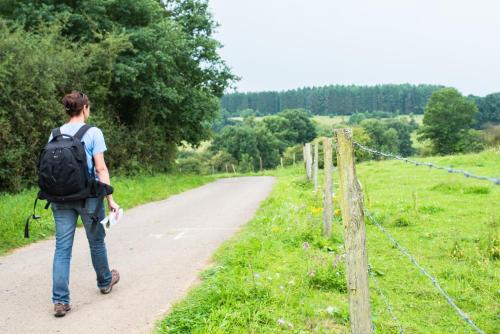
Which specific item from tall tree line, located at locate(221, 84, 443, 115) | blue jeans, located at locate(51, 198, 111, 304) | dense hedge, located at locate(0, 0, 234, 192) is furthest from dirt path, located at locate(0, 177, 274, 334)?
tall tree line, located at locate(221, 84, 443, 115)

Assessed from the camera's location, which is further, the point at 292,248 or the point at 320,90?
the point at 320,90

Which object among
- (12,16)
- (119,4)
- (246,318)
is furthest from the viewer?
(119,4)

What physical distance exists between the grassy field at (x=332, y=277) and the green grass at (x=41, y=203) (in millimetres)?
3871

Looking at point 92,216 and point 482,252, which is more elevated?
point 92,216

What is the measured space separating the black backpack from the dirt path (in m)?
1.25

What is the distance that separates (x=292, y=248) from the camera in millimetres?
7137

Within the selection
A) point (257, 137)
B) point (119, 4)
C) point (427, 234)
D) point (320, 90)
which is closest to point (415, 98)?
point (320, 90)

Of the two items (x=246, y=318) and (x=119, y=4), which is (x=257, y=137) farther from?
(x=246, y=318)

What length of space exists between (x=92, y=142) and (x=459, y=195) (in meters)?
10.7

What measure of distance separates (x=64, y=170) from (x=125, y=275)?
2.14 m

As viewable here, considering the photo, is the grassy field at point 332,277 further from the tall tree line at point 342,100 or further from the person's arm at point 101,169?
the tall tree line at point 342,100

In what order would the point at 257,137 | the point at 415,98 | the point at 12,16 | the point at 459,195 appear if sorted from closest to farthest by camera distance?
the point at 459,195 → the point at 12,16 → the point at 257,137 → the point at 415,98

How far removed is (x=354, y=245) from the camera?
355 cm

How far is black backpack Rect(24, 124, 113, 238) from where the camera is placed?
4.56 m
